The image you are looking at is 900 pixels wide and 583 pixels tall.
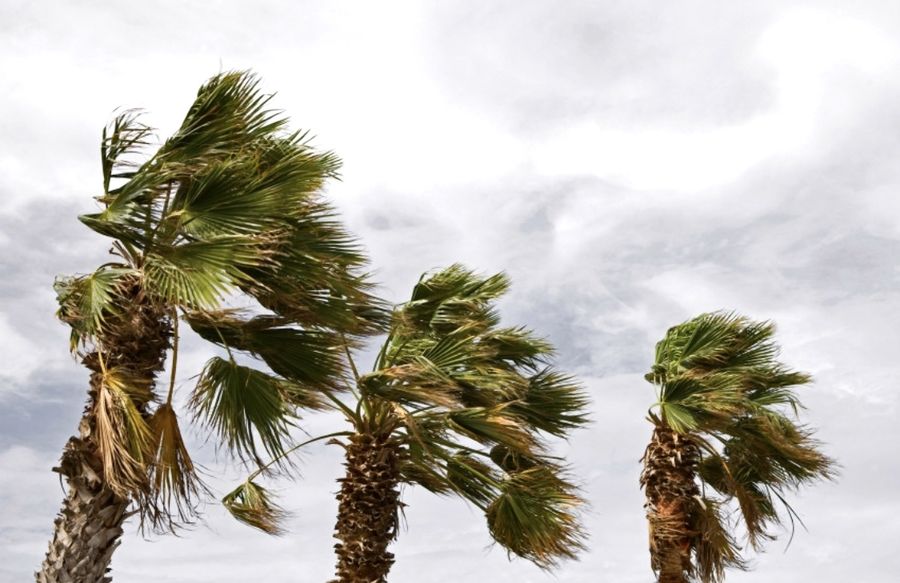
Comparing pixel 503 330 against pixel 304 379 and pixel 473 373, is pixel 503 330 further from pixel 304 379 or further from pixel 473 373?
pixel 304 379

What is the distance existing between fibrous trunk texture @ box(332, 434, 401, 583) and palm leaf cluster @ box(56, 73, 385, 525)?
7.13 feet

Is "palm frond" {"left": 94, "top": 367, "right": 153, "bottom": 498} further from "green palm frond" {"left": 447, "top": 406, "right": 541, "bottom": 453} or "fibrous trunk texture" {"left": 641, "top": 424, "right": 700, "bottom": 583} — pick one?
"fibrous trunk texture" {"left": 641, "top": 424, "right": 700, "bottom": 583}

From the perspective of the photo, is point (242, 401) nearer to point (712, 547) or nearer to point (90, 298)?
point (90, 298)

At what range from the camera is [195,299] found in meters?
9.40

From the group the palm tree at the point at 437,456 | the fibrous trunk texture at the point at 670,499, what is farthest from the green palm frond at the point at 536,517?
the fibrous trunk texture at the point at 670,499

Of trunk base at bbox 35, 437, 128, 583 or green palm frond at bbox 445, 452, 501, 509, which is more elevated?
green palm frond at bbox 445, 452, 501, 509

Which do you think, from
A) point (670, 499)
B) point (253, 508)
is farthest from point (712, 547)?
point (253, 508)

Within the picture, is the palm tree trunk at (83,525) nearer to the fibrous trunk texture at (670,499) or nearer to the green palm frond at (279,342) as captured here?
the green palm frond at (279,342)

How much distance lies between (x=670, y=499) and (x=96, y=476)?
9284 millimetres

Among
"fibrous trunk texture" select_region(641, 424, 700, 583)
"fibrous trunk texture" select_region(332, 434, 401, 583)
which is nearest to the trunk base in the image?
"fibrous trunk texture" select_region(332, 434, 401, 583)

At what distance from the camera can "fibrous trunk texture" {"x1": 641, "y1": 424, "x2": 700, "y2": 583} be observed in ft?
52.3

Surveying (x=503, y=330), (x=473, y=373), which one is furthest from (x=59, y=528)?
(x=503, y=330)

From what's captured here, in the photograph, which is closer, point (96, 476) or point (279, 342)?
point (96, 476)

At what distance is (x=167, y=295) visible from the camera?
32.2 ft
